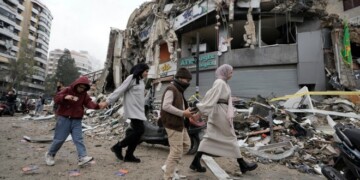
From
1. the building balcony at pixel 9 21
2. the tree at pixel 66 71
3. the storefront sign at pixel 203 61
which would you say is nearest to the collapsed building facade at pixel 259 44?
the storefront sign at pixel 203 61

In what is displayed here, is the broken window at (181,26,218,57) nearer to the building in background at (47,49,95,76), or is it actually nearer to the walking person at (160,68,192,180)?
the walking person at (160,68,192,180)

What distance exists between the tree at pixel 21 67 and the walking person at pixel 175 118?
43273 mm

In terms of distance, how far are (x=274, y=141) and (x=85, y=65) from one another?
113 metres

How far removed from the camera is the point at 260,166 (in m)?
4.31

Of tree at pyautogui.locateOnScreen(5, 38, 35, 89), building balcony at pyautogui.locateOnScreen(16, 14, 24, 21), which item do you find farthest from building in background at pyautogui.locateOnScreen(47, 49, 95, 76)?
tree at pyautogui.locateOnScreen(5, 38, 35, 89)

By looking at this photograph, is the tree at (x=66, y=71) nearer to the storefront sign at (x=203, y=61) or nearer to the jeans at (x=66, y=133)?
the storefront sign at (x=203, y=61)

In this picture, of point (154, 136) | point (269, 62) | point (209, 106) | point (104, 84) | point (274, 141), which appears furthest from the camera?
point (104, 84)

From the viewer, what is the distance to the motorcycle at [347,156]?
→ 97.8 inches

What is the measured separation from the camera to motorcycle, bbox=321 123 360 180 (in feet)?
8.15

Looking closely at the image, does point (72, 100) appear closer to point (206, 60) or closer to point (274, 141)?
point (274, 141)

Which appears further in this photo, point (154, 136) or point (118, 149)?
point (154, 136)

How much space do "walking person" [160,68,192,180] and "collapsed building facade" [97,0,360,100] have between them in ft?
32.6

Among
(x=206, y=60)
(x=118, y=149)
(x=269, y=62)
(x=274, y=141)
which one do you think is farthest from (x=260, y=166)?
(x=206, y=60)

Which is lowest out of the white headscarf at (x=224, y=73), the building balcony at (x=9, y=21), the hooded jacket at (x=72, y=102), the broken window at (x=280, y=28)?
the hooded jacket at (x=72, y=102)
